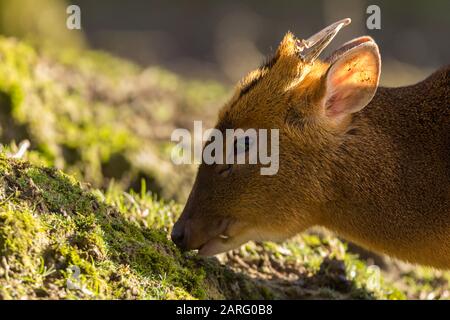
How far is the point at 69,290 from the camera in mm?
4578

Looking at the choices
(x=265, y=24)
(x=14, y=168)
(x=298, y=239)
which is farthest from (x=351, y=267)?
(x=265, y=24)

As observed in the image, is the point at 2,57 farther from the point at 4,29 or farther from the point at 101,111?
the point at 4,29

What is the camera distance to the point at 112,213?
19.0ft

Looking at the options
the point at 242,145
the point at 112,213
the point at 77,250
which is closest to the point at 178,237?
the point at 112,213

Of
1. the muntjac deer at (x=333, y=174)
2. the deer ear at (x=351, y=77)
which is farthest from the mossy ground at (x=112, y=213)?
the deer ear at (x=351, y=77)

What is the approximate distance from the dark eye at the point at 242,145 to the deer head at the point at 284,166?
17 mm

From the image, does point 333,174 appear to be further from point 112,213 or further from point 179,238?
point 112,213

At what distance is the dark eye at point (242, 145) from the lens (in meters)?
6.13

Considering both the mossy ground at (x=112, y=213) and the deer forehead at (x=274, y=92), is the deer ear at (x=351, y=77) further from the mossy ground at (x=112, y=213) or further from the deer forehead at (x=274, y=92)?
the mossy ground at (x=112, y=213)

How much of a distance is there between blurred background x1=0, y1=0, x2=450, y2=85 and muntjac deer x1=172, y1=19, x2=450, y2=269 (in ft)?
30.1

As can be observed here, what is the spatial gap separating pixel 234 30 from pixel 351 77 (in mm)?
15841

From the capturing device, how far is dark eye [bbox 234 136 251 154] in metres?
6.13
